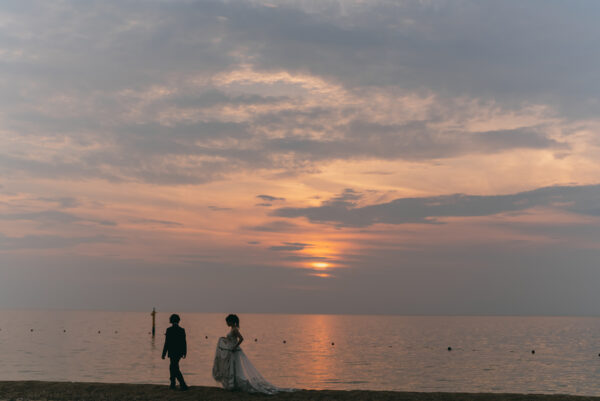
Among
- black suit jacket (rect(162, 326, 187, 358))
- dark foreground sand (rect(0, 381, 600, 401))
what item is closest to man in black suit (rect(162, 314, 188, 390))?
black suit jacket (rect(162, 326, 187, 358))

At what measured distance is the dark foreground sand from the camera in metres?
19.2

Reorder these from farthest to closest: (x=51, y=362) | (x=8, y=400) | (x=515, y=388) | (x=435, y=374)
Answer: (x=51, y=362), (x=435, y=374), (x=515, y=388), (x=8, y=400)

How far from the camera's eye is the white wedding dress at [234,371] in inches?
788

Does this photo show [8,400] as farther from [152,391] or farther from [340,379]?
[340,379]

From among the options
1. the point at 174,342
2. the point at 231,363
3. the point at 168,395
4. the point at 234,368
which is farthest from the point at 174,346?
the point at 234,368

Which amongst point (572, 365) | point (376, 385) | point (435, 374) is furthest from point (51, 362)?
point (572, 365)

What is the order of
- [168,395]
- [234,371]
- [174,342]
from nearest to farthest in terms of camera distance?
[168,395] → [234,371] → [174,342]

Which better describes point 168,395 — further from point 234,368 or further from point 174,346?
point 234,368

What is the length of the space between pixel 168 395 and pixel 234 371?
7.79 ft

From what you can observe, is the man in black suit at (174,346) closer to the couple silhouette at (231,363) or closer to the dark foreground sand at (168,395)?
the couple silhouette at (231,363)

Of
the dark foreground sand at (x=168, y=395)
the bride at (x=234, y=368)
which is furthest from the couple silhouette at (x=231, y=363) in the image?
the dark foreground sand at (x=168, y=395)

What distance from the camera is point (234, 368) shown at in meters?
20.3

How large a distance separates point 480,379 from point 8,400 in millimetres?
47382

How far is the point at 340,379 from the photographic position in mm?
51719
